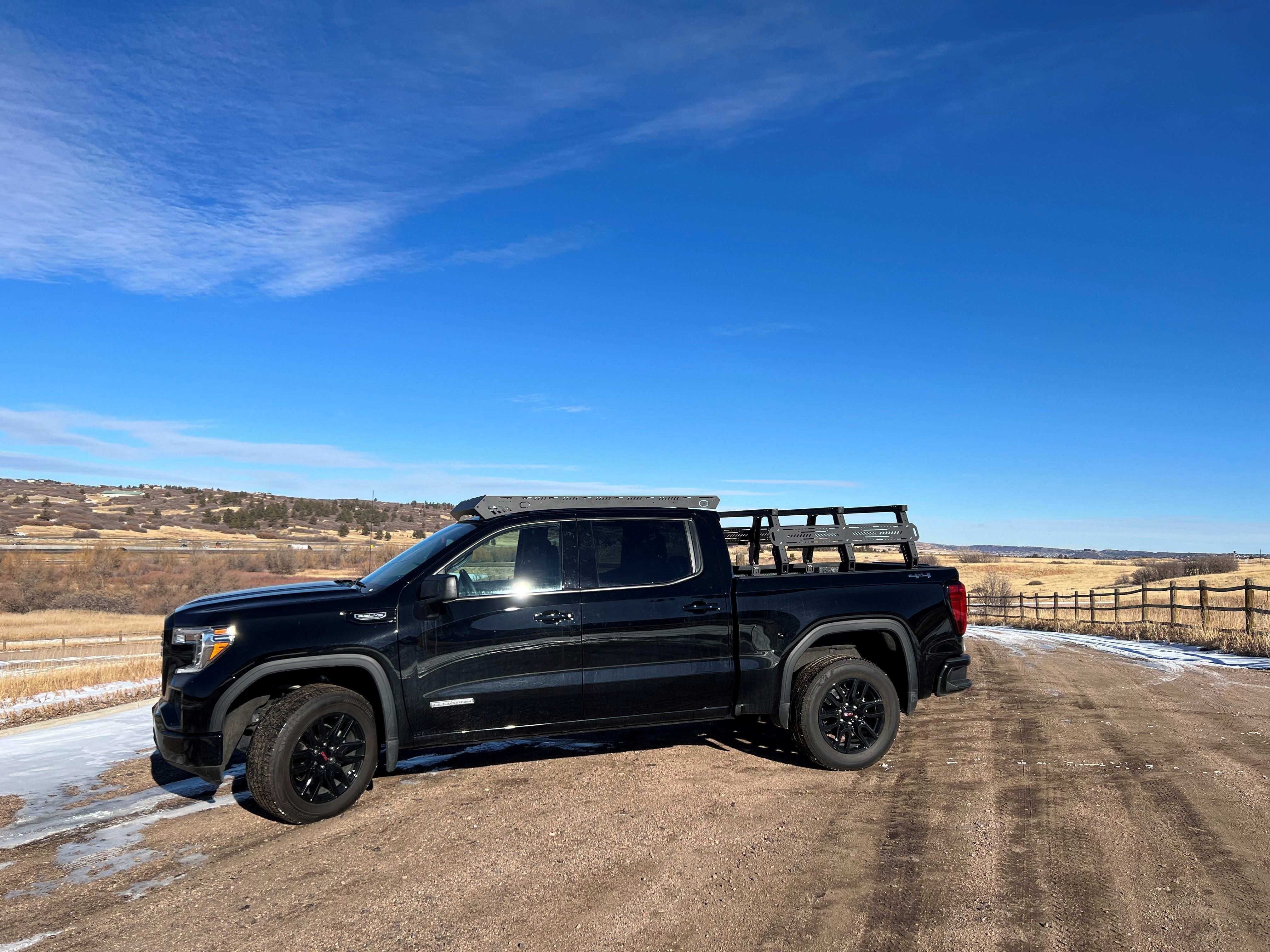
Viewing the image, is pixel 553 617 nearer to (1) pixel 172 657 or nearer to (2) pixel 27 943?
(1) pixel 172 657

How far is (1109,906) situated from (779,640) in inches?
112

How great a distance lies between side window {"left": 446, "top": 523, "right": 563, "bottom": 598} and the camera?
235 inches

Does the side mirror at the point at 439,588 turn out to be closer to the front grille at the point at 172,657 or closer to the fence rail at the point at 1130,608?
the front grille at the point at 172,657

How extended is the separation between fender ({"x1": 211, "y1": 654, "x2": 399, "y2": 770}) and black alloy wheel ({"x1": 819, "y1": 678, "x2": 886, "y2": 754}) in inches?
121

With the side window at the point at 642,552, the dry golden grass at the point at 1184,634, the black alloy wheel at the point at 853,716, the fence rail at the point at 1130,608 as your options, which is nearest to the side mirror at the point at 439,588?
the side window at the point at 642,552

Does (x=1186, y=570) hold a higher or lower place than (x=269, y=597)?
lower

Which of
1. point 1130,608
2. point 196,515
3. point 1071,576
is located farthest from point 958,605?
point 196,515

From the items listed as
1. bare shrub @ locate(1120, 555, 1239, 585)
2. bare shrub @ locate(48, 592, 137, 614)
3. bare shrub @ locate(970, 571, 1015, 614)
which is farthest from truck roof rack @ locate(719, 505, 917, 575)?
bare shrub @ locate(1120, 555, 1239, 585)

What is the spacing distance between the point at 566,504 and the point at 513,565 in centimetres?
62

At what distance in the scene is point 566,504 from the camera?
6.37 m

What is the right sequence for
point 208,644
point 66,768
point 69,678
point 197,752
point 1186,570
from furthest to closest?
point 1186,570 < point 69,678 < point 66,768 < point 208,644 < point 197,752

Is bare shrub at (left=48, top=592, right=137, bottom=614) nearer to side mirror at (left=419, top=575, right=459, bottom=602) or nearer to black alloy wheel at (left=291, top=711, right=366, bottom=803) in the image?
black alloy wheel at (left=291, top=711, right=366, bottom=803)

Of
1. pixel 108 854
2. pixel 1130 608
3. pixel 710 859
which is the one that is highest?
pixel 1130 608

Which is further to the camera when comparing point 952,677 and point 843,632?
point 952,677
